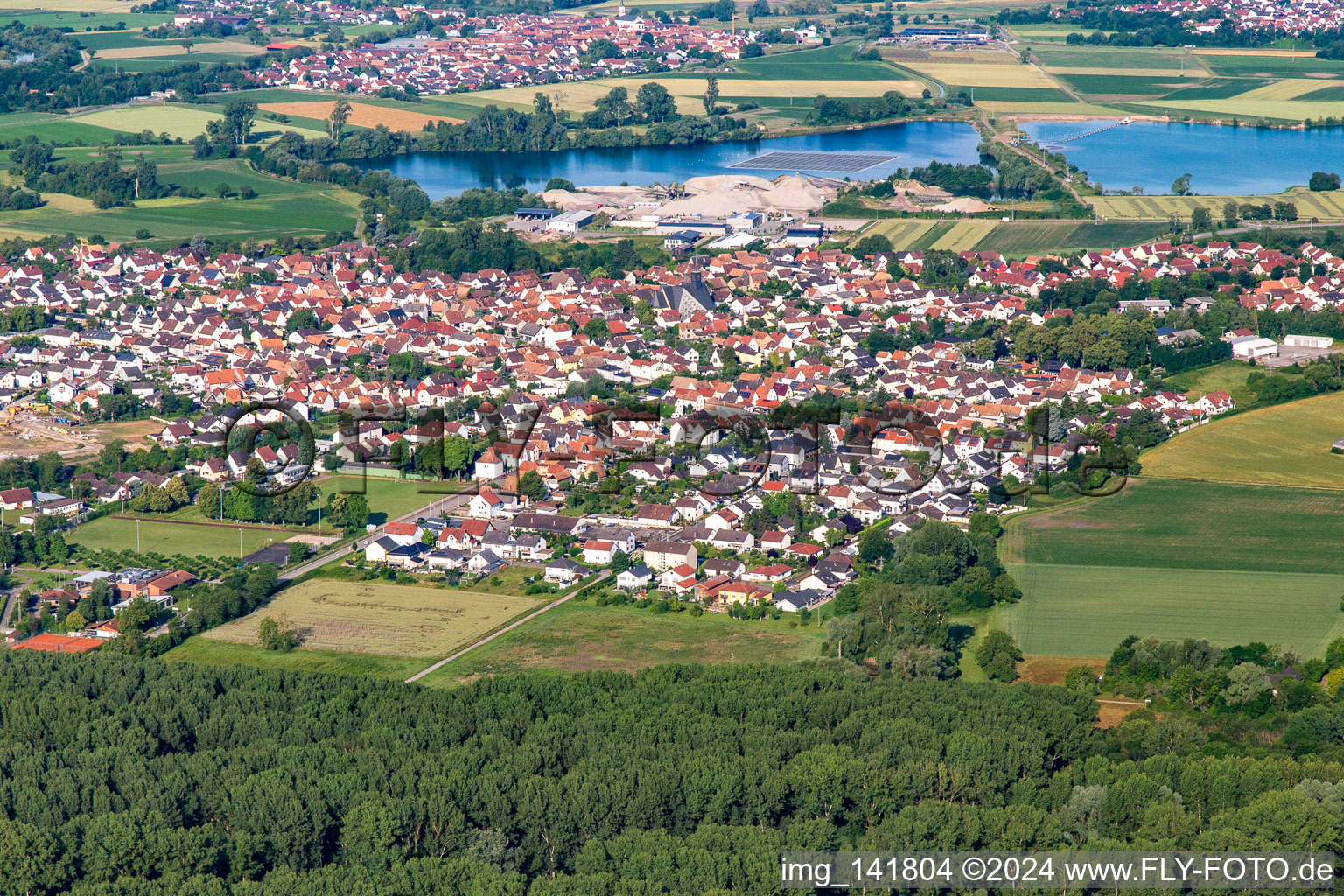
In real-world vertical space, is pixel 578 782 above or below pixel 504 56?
below

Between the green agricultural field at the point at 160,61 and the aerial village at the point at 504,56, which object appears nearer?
the green agricultural field at the point at 160,61

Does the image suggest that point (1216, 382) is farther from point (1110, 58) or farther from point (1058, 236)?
point (1110, 58)

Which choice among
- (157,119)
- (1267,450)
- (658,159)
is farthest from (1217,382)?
(157,119)

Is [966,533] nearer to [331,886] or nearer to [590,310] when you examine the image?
[331,886]

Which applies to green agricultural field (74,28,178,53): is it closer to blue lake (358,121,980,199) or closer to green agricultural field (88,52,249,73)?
green agricultural field (88,52,249,73)

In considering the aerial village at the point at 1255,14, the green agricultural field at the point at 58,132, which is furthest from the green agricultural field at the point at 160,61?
the aerial village at the point at 1255,14

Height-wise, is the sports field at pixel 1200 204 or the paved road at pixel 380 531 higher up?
the sports field at pixel 1200 204

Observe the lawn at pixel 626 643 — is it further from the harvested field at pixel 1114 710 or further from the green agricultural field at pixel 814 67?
A: the green agricultural field at pixel 814 67
